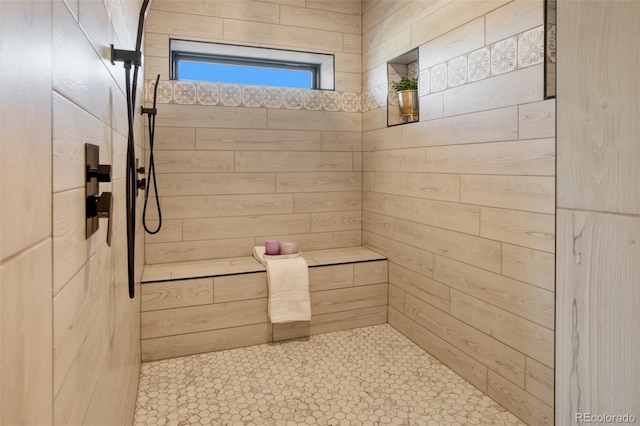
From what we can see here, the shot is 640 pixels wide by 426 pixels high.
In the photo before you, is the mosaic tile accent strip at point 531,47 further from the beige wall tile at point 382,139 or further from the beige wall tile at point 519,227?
the beige wall tile at point 382,139

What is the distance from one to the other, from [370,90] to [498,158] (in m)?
1.59

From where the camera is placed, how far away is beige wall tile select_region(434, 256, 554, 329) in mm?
1869

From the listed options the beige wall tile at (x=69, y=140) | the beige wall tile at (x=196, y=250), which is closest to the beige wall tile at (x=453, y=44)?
the beige wall tile at (x=196, y=250)

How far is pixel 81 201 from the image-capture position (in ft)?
2.93

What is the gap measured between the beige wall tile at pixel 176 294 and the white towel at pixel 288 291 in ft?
1.37

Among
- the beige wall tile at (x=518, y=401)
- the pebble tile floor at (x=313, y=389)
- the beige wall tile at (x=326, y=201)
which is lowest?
the pebble tile floor at (x=313, y=389)

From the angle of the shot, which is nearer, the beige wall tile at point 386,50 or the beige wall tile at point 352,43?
the beige wall tile at point 386,50

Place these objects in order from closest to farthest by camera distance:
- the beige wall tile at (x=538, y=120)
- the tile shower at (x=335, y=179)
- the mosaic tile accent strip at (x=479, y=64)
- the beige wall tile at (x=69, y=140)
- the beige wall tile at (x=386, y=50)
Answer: the beige wall tile at (x=69, y=140)
the tile shower at (x=335, y=179)
the beige wall tile at (x=538, y=120)
the mosaic tile accent strip at (x=479, y=64)
the beige wall tile at (x=386, y=50)

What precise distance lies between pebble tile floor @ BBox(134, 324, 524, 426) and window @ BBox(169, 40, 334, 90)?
2.11m

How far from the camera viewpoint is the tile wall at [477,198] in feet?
6.18

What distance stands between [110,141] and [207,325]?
1.75 metres

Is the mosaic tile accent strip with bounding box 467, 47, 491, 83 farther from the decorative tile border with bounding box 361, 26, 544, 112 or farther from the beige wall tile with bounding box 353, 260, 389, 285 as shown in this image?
the beige wall tile with bounding box 353, 260, 389, 285

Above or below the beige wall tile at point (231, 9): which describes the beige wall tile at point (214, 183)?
below

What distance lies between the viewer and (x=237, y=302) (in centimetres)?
279
